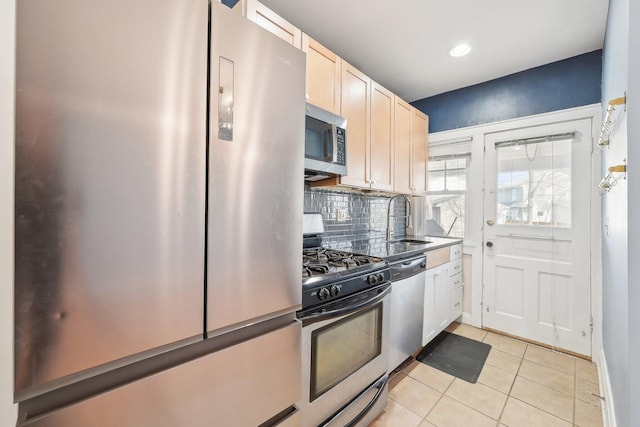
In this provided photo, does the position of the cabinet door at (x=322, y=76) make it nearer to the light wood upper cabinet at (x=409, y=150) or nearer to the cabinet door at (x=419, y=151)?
the light wood upper cabinet at (x=409, y=150)

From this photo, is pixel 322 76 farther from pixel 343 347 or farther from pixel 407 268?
pixel 343 347

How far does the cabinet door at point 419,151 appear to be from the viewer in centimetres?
282

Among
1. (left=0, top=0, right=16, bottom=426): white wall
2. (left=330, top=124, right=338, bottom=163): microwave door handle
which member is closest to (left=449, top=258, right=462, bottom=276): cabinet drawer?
(left=330, top=124, right=338, bottom=163): microwave door handle

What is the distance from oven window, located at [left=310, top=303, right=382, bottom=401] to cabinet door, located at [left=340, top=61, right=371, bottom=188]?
976mm

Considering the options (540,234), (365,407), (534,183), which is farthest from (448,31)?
(365,407)

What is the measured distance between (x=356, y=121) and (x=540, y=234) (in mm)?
2071

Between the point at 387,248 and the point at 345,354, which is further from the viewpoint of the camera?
the point at 387,248

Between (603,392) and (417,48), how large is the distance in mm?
2829

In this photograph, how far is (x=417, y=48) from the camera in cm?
224

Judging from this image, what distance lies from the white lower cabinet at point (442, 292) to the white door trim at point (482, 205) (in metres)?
0.14

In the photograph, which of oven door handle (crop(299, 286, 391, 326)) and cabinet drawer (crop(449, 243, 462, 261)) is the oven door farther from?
cabinet drawer (crop(449, 243, 462, 261))

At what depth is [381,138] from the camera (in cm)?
237

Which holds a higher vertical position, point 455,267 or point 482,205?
point 482,205

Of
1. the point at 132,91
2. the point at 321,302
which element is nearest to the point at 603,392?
the point at 321,302
